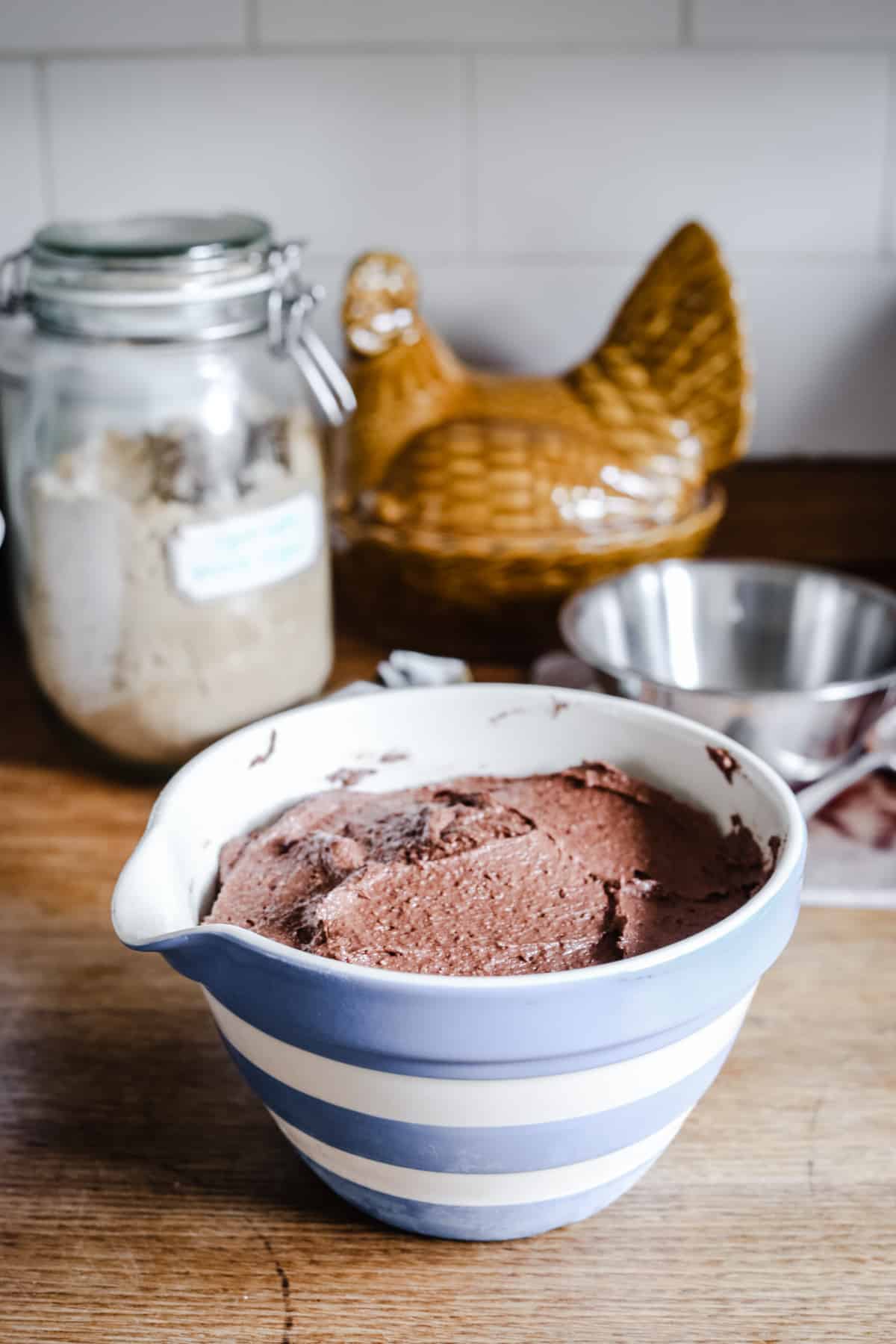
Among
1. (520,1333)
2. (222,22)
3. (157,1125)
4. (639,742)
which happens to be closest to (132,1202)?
(157,1125)

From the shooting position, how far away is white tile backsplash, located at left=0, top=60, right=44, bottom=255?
99cm

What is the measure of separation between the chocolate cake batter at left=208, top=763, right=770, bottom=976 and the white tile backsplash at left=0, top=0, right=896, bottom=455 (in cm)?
61

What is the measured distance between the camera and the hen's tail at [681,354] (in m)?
0.91

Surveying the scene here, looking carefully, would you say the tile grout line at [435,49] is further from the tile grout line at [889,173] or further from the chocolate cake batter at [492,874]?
the chocolate cake batter at [492,874]

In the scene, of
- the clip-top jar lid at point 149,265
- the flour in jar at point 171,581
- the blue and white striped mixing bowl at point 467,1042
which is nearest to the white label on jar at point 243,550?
Result: the flour in jar at point 171,581

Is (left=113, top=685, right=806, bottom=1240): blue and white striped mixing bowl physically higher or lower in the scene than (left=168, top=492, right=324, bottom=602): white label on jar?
lower

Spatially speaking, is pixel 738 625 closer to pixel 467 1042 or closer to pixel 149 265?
pixel 149 265

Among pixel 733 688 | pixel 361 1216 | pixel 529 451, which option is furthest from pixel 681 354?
pixel 361 1216

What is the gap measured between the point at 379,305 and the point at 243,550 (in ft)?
0.80

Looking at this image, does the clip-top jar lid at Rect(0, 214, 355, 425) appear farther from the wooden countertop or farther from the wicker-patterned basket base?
the wooden countertop

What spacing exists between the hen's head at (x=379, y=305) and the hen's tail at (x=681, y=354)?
0.13m

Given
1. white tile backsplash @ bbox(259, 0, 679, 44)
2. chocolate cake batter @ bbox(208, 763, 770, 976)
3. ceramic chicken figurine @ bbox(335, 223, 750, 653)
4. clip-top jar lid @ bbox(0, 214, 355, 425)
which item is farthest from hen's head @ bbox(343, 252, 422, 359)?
chocolate cake batter @ bbox(208, 763, 770, 976)

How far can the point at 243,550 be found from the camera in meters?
0.75

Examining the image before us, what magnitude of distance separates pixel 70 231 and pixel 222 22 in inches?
12.5
